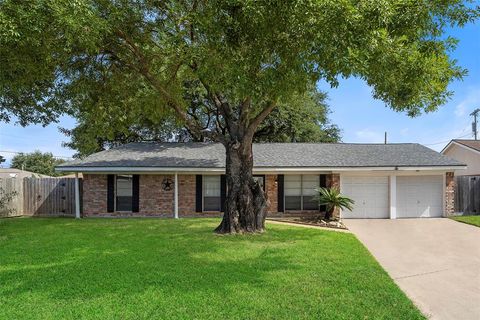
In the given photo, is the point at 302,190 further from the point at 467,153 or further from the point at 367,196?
the point at 467,153

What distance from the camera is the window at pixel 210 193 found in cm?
1791

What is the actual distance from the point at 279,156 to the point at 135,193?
7262 millimetres

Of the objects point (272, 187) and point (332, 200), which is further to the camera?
point (272, 187)

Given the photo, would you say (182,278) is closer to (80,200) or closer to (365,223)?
(365,223)

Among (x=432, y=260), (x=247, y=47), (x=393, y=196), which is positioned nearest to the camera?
(x=247, y=47)

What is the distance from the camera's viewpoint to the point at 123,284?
21.0 ft

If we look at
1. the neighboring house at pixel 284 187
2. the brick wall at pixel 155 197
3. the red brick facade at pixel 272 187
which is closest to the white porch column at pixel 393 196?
the neighboring house at pixel 284 187

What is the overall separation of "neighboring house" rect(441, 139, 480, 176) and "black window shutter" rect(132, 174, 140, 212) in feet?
63.8

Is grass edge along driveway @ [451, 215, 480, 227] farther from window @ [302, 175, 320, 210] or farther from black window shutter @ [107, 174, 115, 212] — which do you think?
black window shutter @ [107, 174, 115, 212]

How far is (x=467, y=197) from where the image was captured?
1855cm

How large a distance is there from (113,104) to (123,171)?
349 cm

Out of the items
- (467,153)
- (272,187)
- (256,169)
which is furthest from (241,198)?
(467,153)

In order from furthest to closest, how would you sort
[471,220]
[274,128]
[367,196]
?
[274,128]
[367,196]
[471,220]

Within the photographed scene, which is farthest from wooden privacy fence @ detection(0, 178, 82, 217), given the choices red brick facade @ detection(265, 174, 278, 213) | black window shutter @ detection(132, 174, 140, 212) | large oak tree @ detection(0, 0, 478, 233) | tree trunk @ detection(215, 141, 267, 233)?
tree trunk @ detection(215, 141, 267, 233)
